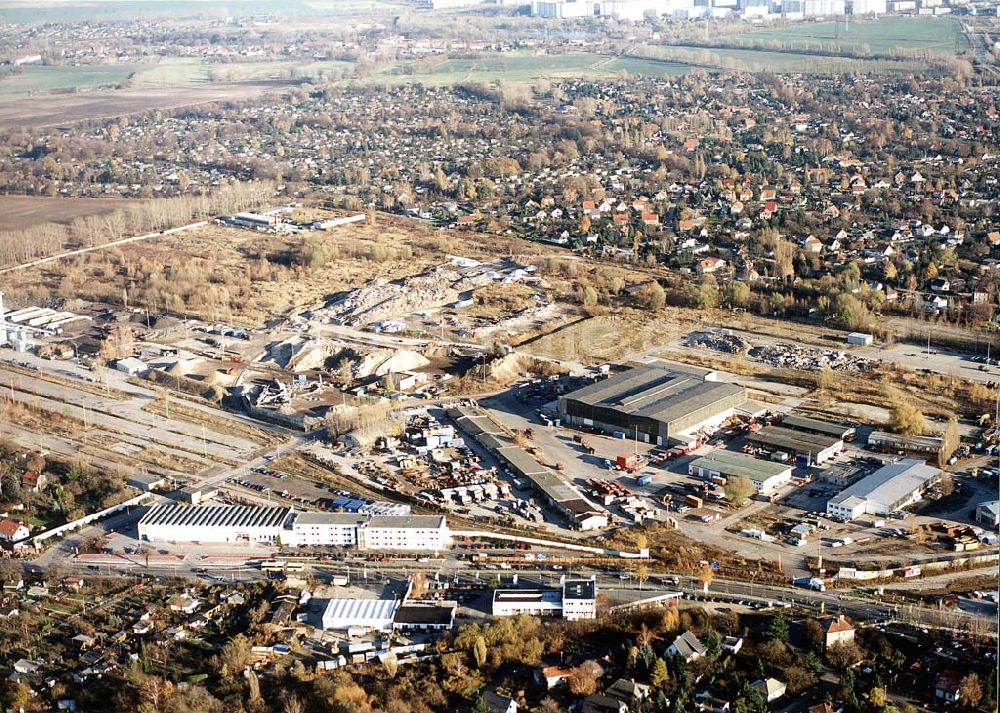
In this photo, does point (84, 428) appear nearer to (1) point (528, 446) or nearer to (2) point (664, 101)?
(1) point (528, 446)

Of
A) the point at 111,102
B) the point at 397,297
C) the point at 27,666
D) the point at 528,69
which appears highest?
the point at 528,69

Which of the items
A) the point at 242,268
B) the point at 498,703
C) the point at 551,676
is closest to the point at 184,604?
the point at 498,703

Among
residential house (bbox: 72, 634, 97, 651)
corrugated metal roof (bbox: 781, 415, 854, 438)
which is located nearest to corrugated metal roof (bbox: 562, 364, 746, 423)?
corrugated metal roof (bbox: 781, 415, 854, 438)

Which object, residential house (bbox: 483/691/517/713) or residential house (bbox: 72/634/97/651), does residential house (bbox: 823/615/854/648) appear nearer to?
residential house (bbox: 483/691/517/713)

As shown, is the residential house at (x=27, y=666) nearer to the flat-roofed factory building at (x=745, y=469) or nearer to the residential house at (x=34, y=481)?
the residential house at (x=34, y=481)

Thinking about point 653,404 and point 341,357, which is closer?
point 653,404

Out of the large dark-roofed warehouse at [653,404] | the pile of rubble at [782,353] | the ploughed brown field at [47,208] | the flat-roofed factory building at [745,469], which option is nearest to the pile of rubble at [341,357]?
the large dark-roofed warehouse at [653,404]

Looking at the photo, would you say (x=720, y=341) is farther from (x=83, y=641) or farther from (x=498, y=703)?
(x=83, y=641)
